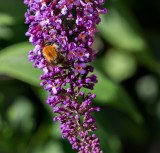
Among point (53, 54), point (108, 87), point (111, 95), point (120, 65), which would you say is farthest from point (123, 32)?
point (53, 54)

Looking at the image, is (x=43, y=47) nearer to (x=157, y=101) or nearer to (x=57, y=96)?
(x=57, y=96)

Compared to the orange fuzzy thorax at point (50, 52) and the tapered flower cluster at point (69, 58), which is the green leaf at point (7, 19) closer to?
the tapered flower cluster at point (69, 58)

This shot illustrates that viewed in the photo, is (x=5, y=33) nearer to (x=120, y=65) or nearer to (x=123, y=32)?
(x=123, y=32)

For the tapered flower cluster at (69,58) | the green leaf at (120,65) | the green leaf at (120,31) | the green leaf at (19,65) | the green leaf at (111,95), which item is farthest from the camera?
the green leaf at (120,65)

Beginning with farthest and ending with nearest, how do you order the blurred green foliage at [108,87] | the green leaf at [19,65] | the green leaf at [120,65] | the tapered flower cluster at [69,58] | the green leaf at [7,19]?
the green leaf at [120,65]
the green leaf at [7,19]
the blurred green foliage at [108,87]
the green leaf at [19,65]
the tapered flower cluster at [69,58]

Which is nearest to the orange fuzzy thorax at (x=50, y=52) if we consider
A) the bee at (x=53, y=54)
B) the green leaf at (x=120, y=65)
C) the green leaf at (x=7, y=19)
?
the bee at (x=53, y=54)

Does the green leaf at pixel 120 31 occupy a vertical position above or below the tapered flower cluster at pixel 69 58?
below
